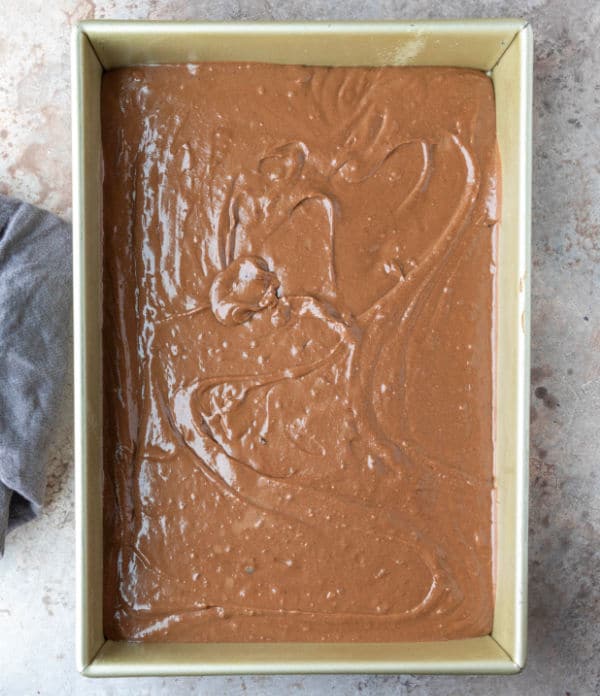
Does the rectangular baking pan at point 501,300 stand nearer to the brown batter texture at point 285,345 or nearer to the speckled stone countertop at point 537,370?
the brown batter texture at point 285,345

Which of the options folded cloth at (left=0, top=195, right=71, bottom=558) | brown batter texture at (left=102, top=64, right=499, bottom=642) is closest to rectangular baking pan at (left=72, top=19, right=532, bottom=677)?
brown batter texture at (left=102, top=64, right=499, bottom=642)

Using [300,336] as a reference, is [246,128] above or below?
above

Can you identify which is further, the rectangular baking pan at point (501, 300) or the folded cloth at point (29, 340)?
the folded cloth at point (29, 340)

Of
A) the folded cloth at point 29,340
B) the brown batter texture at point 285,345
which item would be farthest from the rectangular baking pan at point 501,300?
the folded cloth at point 29,340

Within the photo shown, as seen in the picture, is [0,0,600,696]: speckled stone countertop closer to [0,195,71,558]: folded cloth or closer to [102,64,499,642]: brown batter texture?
[0,195,71,558]: folded cloth

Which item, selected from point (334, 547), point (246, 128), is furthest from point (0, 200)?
point (334, 547)

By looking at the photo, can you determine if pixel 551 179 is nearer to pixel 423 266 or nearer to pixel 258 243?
pixel 423 266

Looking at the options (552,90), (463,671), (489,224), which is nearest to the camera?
(463,671)
